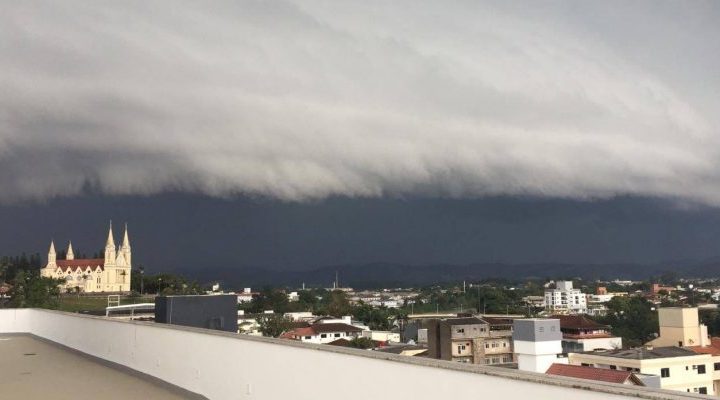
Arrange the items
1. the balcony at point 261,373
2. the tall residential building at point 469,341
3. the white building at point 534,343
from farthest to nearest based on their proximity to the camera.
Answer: the tall residential building at point 469,341 < the white building at point 534,343 < the balcony at point 261,373

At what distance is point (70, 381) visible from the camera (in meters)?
8.49

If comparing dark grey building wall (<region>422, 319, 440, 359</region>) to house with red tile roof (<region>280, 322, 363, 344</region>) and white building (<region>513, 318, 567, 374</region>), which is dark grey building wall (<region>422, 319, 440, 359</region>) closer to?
house with red tile roof (<region>280, 322, 363, 344</region>)

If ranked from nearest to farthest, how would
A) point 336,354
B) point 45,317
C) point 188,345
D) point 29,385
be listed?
point 336,354
point 188,345
point 29,385
point 45,317

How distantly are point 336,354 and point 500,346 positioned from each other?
41.1 metres

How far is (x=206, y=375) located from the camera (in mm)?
6641

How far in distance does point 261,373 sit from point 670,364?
79.8 ft

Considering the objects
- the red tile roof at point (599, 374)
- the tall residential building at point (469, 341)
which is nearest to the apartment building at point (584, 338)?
the tall residential building at point (469, 341)

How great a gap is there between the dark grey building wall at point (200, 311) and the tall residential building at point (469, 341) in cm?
2862

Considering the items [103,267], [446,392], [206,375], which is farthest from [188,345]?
[103,267]

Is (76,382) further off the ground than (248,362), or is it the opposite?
(248,362)

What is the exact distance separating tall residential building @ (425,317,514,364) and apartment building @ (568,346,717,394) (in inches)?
483

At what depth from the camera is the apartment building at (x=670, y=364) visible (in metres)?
25.0

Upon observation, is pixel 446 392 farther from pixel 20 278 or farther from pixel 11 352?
pixel 20 278

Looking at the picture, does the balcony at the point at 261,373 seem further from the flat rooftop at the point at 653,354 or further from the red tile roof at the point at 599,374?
the flat rooftop at the point at 653,354
